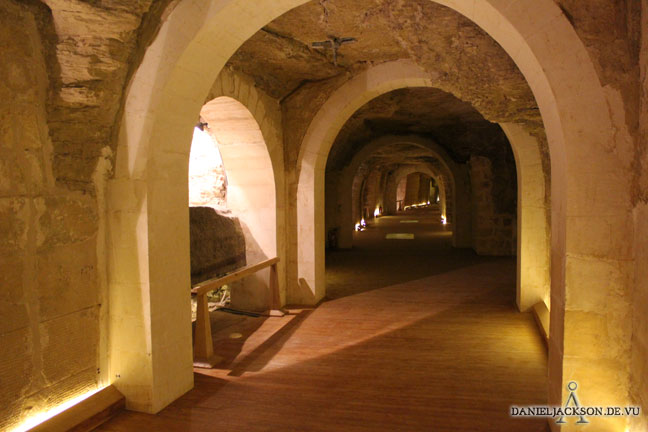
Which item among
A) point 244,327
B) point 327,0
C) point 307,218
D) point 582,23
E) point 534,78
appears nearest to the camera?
point 582,23

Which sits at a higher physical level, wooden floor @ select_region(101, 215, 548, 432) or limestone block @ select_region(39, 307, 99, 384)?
limestone block @ select_region(39, 307, 99, 384)

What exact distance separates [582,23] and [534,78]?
0.39 metres

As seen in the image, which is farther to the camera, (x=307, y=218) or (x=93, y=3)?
(x=307, y=218)

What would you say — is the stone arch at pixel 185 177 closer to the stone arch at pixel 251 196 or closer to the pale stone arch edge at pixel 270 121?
the pale stone arch edge at pixel 270 121

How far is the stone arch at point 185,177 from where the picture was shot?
7.31 ft

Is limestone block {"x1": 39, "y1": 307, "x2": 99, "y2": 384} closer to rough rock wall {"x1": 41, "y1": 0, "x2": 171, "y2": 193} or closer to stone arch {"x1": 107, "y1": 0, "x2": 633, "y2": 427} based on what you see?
stone arch {"x1": 107, "y1": 0, "x2": 633, "y2": 427}

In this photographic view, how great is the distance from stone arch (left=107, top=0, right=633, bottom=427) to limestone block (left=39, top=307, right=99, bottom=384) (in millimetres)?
171

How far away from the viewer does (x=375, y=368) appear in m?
3.87

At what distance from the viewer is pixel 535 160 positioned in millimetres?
5320

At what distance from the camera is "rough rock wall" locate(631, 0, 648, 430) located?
2035mm

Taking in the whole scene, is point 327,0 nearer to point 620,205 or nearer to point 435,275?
point 620,205

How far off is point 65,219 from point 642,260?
3.49 m

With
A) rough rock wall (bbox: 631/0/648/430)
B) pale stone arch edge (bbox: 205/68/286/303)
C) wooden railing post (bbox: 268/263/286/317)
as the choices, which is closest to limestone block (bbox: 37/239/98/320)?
pale stone arch edge (bbox: 205/68/286/303)

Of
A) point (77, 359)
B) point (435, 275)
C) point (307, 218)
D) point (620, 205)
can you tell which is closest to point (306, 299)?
point (307, 218)
